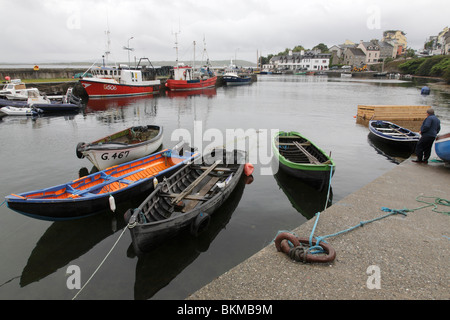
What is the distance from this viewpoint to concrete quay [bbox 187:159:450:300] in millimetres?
4945

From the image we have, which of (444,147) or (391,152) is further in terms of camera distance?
(391,152)

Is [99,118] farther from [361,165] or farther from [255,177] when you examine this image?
[361,165]

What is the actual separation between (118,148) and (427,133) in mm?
13789

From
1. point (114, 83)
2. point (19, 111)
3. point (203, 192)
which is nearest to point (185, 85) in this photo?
point (114, 83)

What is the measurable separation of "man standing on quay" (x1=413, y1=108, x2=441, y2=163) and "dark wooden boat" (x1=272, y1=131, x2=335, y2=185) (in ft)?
12.9

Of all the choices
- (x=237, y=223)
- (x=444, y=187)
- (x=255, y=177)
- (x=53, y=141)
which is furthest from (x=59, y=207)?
(x=53, y=141)

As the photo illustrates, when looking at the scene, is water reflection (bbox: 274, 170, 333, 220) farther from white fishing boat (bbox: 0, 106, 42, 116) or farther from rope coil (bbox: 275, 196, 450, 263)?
white fishing boat (bbox: 0, 106, 42, 116)

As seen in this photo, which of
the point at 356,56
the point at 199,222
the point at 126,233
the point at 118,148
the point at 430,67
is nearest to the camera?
the point at 199,222

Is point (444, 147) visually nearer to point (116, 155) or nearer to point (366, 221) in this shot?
point (366, 221)

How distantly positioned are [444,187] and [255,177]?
295 inches

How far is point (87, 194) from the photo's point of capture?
9148 mm

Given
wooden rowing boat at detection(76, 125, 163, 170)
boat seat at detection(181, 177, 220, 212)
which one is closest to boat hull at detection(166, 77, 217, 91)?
wooden rowing boat at detection(76, 125, 163, 170)

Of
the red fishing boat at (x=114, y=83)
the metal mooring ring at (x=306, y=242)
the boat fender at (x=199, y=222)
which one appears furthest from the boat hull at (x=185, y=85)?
the metal mooring ring at (x=306, y=242)

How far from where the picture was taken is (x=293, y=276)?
5.34 metres
